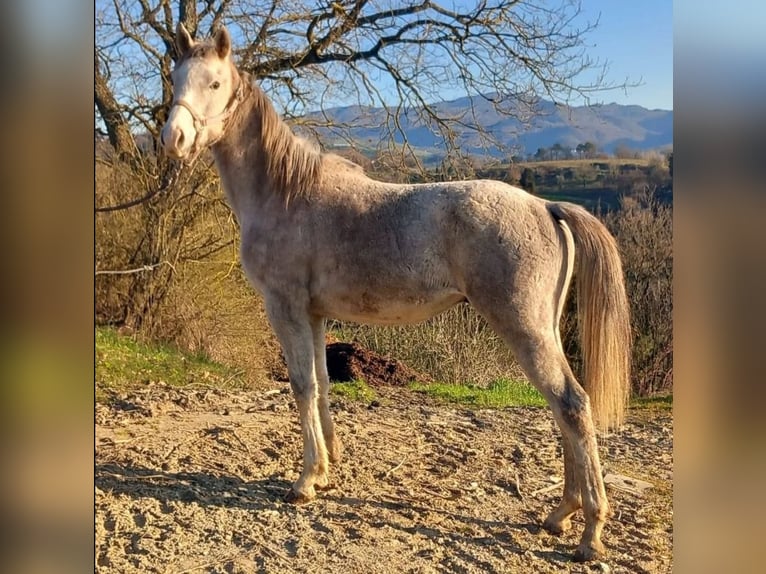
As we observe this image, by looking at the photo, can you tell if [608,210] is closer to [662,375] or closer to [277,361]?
[662,375]

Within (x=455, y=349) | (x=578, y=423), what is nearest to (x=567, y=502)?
(x=578, y=423)

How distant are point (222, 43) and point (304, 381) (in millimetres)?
1948

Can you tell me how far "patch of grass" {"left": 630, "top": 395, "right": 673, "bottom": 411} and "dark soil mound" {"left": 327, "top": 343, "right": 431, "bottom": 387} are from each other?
8.08 feet

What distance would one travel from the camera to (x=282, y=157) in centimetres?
345

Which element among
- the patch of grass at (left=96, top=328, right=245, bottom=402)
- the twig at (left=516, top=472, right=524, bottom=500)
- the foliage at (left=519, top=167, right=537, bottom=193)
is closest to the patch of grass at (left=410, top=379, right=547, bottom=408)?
the twig at (left=516, top=472, right=524, bottom=500)

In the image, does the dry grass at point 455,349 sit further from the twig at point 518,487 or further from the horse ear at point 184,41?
the horse ear at point 184,41

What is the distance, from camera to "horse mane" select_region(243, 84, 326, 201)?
3.41 m

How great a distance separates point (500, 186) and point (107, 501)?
2785 mm

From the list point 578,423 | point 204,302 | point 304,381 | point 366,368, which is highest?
point 204,302

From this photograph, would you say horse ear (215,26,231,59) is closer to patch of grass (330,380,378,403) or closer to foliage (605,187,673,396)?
patch of grass (330,380,378,403)

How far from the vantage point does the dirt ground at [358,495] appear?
9.44ft

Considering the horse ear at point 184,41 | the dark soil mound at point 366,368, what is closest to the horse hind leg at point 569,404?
the horse ear at point 184,41

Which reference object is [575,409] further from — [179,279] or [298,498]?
[179,279]
